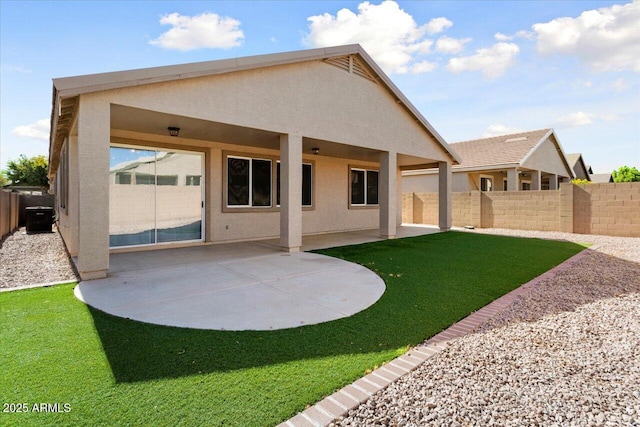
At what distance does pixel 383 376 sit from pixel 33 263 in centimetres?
925

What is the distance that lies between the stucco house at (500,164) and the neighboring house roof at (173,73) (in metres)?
13.4

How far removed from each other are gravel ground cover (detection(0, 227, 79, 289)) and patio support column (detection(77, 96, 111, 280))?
0.76 metres

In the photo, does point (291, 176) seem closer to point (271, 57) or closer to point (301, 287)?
point (271, 57)

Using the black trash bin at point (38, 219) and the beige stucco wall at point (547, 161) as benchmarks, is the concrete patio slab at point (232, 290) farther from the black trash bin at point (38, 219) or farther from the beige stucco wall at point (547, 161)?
the beige stucco wall at point (547, 161)

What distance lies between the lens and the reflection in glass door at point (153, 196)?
938 centimetres

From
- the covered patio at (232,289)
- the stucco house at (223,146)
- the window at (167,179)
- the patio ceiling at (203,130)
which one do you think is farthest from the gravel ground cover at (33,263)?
the patio ceiling at (203,130)

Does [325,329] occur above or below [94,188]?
below

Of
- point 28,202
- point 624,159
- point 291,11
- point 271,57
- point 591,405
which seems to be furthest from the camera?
point 624,159

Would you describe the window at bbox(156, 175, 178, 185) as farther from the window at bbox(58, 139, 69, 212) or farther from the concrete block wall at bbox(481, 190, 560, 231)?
the concrete block wall at bbox(481, 190, 560, 231)

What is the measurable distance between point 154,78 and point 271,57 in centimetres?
310

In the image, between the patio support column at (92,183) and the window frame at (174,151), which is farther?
the window frame at (174,151)

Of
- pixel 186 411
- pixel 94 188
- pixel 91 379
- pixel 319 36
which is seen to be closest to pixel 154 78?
pixel 94 188

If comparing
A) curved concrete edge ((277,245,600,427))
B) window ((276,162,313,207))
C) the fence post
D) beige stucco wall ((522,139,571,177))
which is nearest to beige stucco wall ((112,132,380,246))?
window ((276,162,313,207))

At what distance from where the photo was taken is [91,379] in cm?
294
